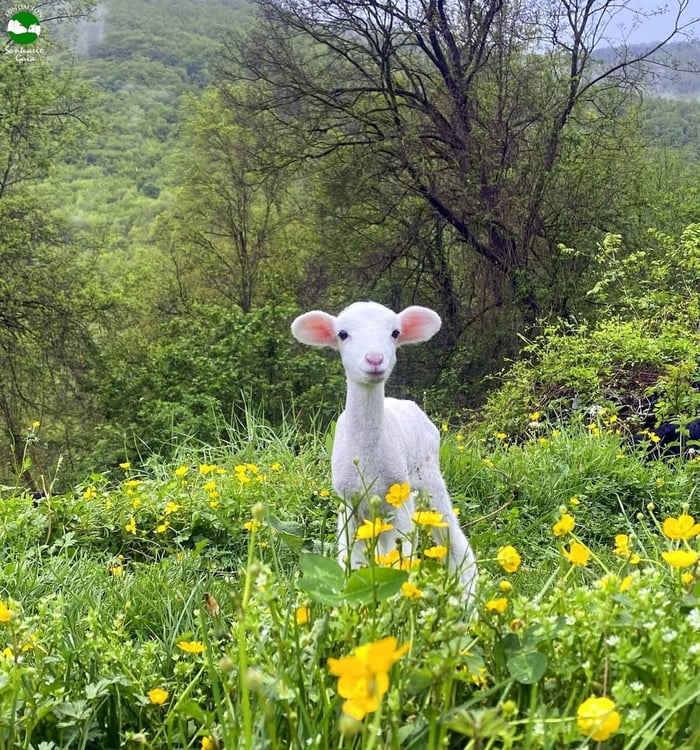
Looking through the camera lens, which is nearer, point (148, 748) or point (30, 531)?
point (148, 748)

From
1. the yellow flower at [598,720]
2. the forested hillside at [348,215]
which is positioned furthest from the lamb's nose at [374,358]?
the forested hillside at [348,215]

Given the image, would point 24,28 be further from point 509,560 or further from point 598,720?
point 598,720

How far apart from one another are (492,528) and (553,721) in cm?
295

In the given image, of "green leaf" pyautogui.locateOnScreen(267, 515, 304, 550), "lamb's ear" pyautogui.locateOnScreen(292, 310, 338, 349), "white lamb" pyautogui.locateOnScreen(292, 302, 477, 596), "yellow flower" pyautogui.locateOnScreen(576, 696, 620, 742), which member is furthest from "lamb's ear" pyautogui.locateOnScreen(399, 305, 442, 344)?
Answer: "yellow flower" pyautogui.locateOnScreen(576, 696, 620, 742)

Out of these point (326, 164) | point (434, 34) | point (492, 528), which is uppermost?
point (434, 34)

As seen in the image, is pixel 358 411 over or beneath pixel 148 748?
over

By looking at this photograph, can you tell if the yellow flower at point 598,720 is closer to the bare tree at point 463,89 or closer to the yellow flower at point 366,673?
the yellow flower at point 366,673

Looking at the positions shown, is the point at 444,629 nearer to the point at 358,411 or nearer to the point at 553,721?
the point at 553,721

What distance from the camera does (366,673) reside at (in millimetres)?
503

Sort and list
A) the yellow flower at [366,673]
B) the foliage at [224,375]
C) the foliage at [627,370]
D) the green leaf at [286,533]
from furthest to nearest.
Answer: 1. the foliage at [224,375]
2. the foliage at [627,370]
3. the green leaf at [286,533]
4. the yellow flower at [366,673]

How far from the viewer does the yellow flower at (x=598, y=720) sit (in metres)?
0.63

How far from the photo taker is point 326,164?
1250 centimetres

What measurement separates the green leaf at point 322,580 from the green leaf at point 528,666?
23 centimetres

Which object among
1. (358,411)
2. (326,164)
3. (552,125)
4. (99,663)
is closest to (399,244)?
(326,164)
